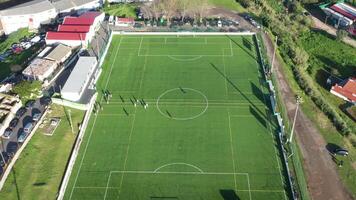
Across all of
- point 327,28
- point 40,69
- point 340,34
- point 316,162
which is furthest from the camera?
point 327,28

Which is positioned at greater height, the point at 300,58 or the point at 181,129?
the point at 300,58

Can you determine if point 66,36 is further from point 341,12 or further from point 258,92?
point 341,12

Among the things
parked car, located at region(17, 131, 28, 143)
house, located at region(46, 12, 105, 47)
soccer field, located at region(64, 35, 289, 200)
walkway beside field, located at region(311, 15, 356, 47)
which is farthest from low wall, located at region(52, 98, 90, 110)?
walkway beside field, located at region(311, 15, 356, 47)

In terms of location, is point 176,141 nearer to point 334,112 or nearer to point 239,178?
point 239,178

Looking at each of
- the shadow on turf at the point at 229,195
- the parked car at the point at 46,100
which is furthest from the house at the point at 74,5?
the shadow on turf at the point at 229,195

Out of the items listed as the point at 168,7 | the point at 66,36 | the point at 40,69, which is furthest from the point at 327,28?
the point at 40,69

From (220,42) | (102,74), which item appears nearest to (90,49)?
(102,74)

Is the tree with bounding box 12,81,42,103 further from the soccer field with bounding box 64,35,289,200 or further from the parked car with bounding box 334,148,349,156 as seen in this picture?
the parked car with bounding box 334,148,349,156

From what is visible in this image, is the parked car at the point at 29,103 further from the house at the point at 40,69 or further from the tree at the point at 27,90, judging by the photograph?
the house at the point at 40,69
